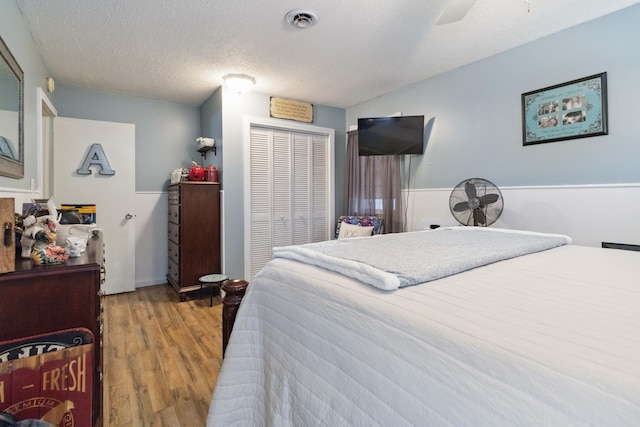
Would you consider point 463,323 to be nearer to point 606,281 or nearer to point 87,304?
point 606,281

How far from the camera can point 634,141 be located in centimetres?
200

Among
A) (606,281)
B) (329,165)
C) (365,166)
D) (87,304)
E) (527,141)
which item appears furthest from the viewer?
(329,165)

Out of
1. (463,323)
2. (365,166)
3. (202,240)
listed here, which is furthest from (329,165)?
(463,323)

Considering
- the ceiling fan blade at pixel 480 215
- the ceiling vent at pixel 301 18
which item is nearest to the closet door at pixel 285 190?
the ceiling vent at pixel 301 18

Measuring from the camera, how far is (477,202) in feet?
8.07

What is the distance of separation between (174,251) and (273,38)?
2541 millimetres

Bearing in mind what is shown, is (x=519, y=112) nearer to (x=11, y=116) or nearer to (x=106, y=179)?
(x=11, y=116)

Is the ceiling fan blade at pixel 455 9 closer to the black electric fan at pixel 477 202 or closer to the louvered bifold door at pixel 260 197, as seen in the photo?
the black electric fan at pixel 477 202

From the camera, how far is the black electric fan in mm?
2434

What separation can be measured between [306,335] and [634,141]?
98.2 inches

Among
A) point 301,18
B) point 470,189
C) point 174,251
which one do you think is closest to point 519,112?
point 470,189

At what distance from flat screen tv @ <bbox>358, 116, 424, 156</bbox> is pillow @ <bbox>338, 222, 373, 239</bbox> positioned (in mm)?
827

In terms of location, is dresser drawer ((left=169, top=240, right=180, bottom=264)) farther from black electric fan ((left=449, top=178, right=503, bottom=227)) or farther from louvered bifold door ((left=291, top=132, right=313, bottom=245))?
black electric fan ((left=449, top=178, right=503, bottom=227))

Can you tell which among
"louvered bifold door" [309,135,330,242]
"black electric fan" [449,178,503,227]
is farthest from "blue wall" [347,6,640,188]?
"louvered bifold door" [309,135,330,242]
